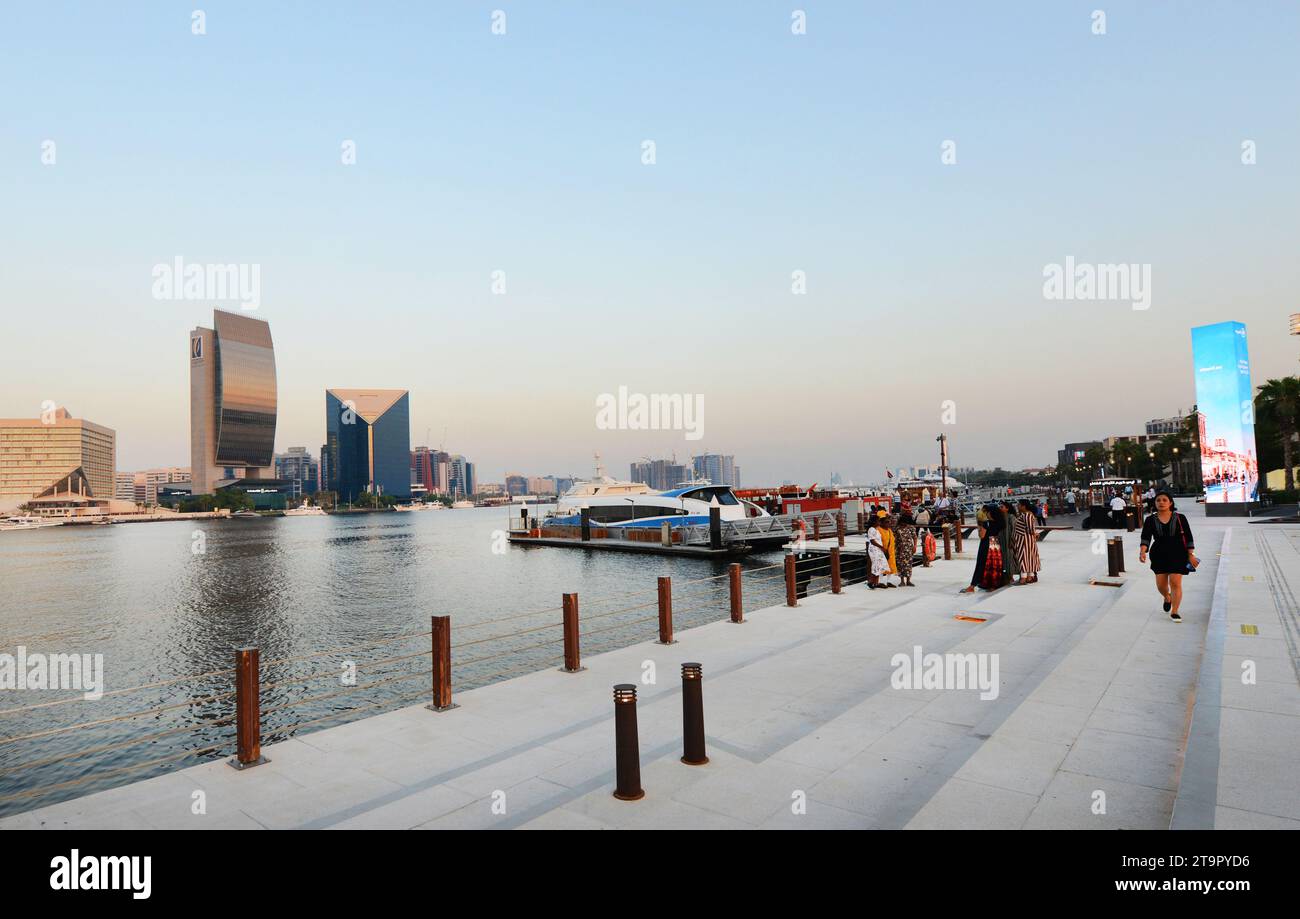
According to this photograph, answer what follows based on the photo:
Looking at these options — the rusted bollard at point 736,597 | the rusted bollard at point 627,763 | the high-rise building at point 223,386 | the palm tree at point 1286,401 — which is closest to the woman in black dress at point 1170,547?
the rusted bollard at point 736,597

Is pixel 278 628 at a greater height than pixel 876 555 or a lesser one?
lesser

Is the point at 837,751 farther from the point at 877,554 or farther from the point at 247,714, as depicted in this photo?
the point at 877,554

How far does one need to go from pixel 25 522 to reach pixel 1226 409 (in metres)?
234

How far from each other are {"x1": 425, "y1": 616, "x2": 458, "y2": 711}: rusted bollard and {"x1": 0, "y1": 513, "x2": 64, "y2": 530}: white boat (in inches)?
8340

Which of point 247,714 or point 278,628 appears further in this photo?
point 278,628

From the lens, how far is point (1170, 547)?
1037cm

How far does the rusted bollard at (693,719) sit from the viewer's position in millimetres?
5727

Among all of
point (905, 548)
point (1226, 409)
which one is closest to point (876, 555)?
point (905, 548)

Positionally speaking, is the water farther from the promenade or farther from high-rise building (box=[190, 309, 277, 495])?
high-rise building (box=[190, 309, 277, 495])

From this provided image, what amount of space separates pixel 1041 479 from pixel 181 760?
200 m

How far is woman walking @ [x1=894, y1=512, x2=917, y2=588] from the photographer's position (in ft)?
51.4

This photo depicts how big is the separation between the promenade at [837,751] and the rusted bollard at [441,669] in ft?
0.74

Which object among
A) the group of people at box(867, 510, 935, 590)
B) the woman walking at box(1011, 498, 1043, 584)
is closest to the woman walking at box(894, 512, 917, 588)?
the group of people at box(867, 510, 935, 590)
